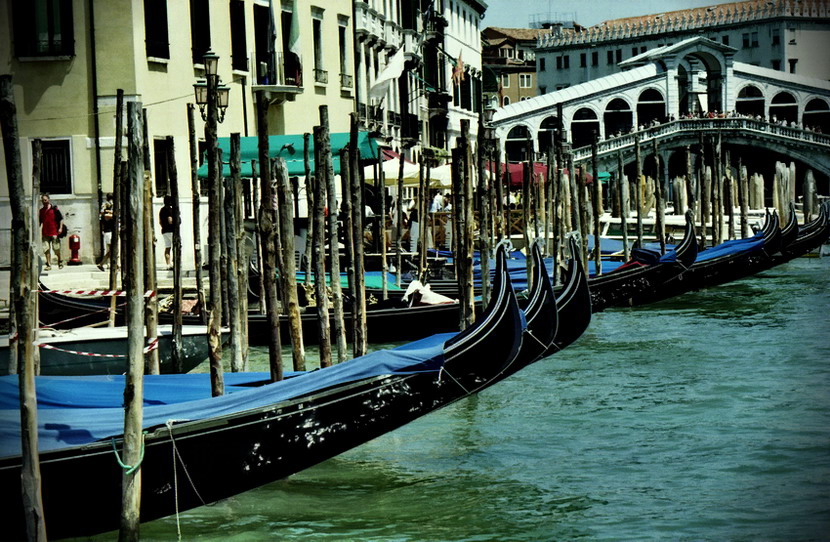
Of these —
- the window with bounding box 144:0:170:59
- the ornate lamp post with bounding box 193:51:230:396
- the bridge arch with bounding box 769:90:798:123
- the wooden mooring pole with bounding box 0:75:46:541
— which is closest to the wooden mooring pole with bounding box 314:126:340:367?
the ornate lamp post with bounding box 193:51:230:396

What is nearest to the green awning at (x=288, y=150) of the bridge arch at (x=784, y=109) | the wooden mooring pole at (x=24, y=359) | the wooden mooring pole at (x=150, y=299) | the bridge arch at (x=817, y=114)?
the wooden mooring pole at (x=150, y=299)

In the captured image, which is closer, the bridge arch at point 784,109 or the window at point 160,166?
the window at point 160,166

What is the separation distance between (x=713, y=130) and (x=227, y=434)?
3161cm

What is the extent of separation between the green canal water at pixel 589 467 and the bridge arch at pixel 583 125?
31.6 m

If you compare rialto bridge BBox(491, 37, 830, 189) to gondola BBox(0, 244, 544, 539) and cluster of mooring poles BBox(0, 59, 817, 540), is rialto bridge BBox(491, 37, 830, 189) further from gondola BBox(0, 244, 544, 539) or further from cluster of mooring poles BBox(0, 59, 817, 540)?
gondola BBox(0, 244, 544, 539)

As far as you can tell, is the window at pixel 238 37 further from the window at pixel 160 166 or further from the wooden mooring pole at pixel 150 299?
the wooden mooring pole at pixel 150 299

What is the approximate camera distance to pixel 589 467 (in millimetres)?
6500

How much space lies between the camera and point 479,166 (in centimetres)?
1021

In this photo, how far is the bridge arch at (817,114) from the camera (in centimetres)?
3981

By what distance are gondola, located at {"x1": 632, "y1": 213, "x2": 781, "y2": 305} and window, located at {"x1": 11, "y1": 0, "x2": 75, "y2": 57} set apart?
579 cm

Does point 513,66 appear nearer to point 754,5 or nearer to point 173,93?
point 754,5

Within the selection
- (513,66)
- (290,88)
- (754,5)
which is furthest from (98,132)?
(513,66)

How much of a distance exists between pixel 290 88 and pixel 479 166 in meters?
5.30

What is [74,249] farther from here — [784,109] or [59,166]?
[784,109]
